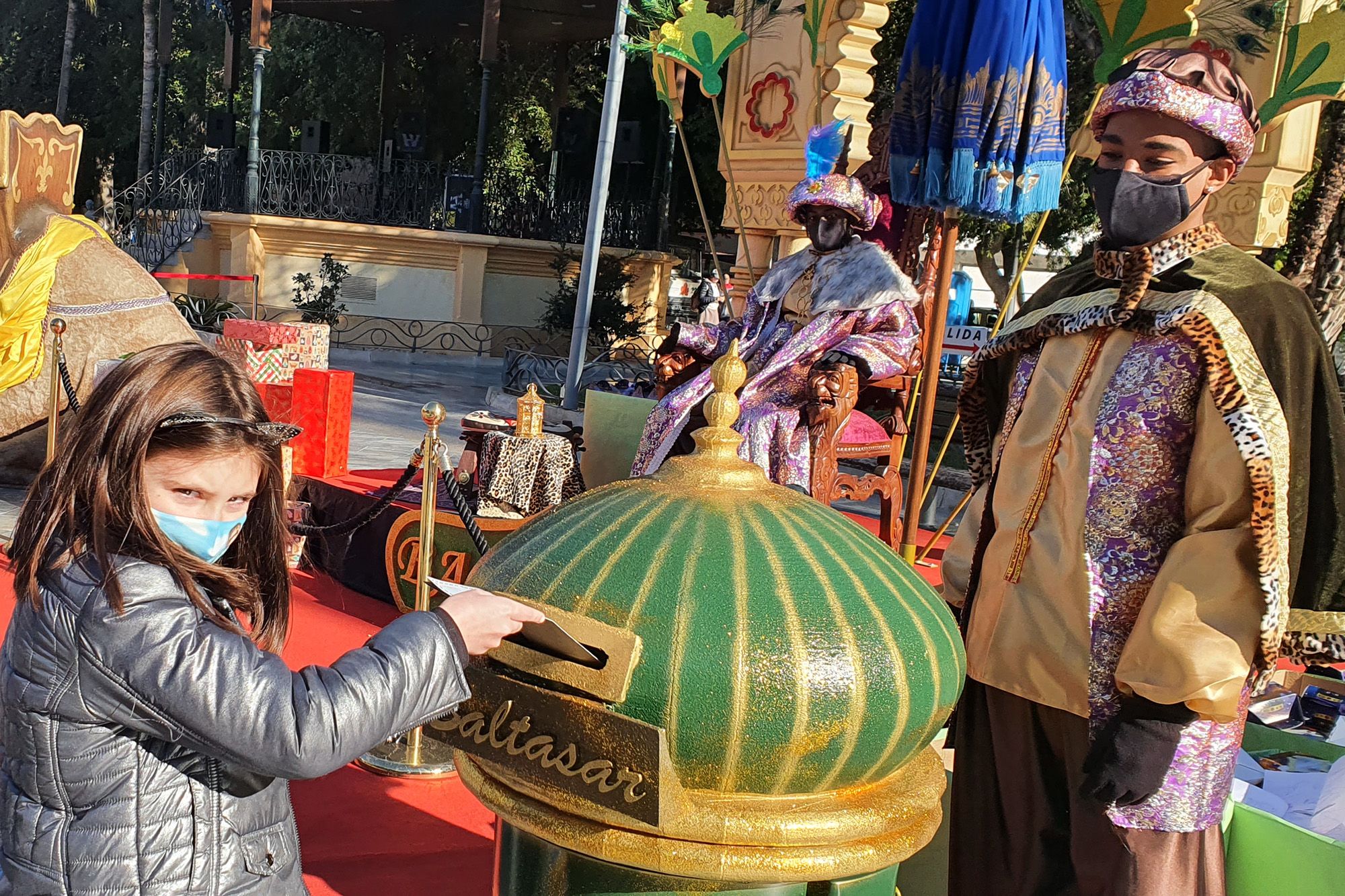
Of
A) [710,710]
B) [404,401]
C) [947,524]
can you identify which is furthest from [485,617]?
[404,401]

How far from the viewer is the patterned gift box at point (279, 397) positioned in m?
6.60

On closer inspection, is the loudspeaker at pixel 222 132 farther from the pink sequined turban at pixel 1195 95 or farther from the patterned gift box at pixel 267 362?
the pink sequined turban at pixel 1195 95

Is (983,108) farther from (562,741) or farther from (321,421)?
(321,421)

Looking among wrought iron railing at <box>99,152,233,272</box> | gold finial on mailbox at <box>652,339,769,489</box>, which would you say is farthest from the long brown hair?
wrought iron railing at <box>99,152,233,272</box>


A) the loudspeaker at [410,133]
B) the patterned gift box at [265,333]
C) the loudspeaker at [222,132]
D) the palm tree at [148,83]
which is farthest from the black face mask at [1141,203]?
the palm tree at [148,83]

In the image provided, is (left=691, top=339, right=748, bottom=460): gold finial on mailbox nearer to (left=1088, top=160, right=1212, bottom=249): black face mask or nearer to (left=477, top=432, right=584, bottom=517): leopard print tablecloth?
(left=1088, top=160, right=1212, bottom=249): black face mask

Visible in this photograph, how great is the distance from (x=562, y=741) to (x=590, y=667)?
0.11 m

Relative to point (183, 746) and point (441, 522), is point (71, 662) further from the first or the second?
point (441, 522)

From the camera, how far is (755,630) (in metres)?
1.41

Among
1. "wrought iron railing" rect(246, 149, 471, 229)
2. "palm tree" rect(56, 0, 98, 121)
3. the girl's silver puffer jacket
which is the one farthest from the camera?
"palm tree" rect(56, 0, 98, 121)

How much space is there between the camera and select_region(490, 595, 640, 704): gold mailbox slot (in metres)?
1.38

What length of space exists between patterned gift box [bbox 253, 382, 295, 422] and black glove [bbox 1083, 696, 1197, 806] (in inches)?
217

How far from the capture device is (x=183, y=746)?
4.74 feet

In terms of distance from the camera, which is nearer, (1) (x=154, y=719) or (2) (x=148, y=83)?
(1) (x=154, y=719)
